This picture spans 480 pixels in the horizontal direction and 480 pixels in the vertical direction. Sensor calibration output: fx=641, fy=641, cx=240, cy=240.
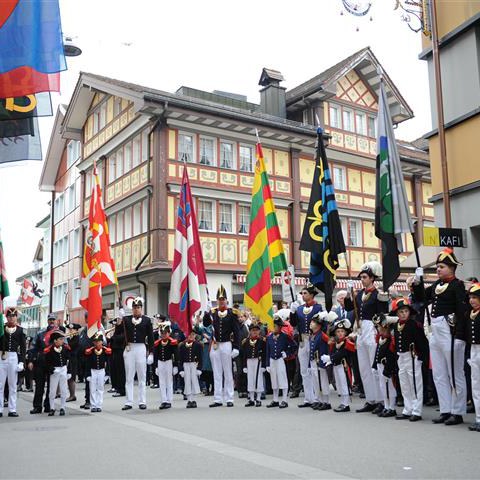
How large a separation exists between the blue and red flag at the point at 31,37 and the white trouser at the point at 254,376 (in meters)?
7.15

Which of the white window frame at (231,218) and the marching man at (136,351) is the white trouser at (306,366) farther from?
the white window frame at (231,218)

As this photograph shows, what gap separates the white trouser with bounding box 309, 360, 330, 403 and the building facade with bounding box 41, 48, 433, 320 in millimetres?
14487

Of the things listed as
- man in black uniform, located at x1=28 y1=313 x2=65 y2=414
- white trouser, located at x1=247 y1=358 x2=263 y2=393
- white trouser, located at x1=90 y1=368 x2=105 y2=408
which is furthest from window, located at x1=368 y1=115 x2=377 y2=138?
white trouser, located at x1=90 y1=368 x2=105 y2=408

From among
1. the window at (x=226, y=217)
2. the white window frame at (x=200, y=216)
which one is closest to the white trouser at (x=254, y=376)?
the white window frame at (x=200, y=216)

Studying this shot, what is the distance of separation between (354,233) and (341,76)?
799 centimetres

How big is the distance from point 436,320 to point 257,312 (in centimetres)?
446

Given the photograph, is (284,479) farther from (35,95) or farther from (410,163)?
(410,163)

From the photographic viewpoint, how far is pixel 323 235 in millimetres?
12070

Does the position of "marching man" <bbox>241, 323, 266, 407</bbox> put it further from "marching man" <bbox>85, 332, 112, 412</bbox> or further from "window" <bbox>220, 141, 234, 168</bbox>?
"window" <bbox>220, 141, 234, 168</bbox>

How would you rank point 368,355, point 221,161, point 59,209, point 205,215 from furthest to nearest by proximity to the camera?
point 59,209
point 221,161
point 205,215
point 368,355

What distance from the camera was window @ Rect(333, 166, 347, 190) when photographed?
3250 centimetres

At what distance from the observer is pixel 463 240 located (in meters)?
12.9

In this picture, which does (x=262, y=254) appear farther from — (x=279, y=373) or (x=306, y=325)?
(x=279, y=373)

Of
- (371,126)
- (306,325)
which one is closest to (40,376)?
(306,325)
